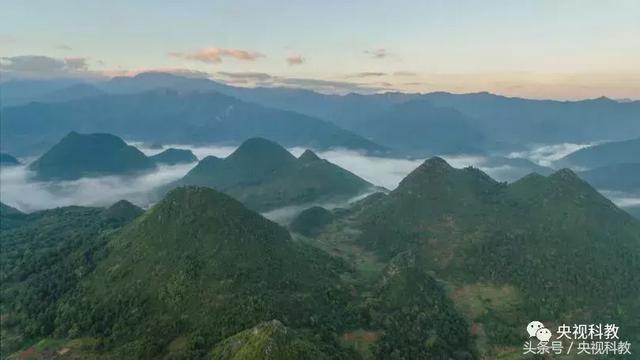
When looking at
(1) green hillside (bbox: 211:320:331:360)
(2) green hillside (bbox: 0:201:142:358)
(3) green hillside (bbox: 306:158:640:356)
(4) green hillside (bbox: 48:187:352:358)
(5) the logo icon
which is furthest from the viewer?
(3) green hillside (bbox: 306:158:640:356)

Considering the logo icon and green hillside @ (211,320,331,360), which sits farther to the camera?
the logo icon

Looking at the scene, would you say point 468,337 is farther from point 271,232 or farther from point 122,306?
point 122,306

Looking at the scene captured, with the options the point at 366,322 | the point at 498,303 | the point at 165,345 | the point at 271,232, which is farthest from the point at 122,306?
the point at 498,303

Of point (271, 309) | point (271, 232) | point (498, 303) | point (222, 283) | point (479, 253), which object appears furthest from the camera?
point (479, 253)

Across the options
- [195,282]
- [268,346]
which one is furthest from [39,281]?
[268,346]

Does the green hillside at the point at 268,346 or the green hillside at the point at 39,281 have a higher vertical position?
the green hillside at the point at 268,346

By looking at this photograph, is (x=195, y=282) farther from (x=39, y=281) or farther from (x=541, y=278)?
(x=541, y=278)

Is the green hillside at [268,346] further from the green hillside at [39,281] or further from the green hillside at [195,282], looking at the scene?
the green hillside at [39,281]

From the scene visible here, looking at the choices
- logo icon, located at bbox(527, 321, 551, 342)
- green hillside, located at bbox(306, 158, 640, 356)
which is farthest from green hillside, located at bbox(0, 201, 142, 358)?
logo icon, located at bbox(527, 321, 551, 342)

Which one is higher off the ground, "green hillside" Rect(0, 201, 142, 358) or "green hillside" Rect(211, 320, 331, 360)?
"green hillside" Rect(211, 320, 331, 360)

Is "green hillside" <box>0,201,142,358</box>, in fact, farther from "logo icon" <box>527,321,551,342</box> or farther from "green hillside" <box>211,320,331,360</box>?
"logo icon" <box>527,321,551,342</box>

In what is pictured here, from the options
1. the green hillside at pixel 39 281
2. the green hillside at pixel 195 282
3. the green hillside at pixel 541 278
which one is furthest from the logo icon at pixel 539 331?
the green hillside at pixel 39 281
